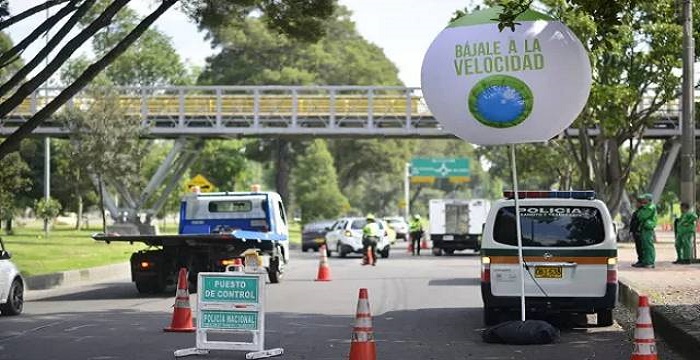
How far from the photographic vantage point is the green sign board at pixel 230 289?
1255 centimetres

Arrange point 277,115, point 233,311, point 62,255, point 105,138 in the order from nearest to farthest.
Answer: point 233,311
point 62,255
point 105,138
point 277,115

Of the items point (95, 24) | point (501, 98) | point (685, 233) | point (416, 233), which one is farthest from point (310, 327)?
point (416, 233)

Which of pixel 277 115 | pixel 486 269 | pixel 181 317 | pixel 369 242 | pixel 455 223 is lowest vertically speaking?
pixel 181 317

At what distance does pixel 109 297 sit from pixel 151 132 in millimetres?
32821

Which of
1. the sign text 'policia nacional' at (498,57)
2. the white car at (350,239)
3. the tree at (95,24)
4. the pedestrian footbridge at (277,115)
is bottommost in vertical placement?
the white car at (350,239)

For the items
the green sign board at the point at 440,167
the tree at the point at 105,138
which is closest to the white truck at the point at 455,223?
the tree at the point at 105,138

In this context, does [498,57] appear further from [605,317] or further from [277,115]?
[277,115]

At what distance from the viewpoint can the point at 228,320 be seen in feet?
41.4

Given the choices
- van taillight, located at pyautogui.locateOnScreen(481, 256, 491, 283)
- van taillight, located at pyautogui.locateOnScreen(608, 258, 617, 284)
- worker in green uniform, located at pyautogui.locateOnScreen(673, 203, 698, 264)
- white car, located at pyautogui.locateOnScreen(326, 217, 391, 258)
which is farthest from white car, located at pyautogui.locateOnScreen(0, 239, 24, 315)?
white car, located at pyautogui.locateOnScreen(326, 217, 391, 258)

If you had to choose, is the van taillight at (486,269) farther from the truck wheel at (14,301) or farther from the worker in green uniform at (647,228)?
the worker in green uniform at (647,228)

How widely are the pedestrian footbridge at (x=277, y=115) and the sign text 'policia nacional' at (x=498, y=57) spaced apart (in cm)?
4191

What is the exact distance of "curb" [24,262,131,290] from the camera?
2494 centimetres

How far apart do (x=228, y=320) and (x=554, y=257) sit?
4610 mm

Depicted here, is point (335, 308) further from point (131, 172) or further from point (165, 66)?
point (165, 66)
